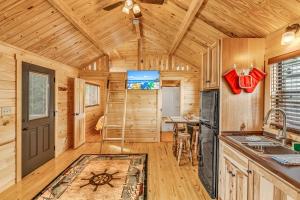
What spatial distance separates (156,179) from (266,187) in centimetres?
238

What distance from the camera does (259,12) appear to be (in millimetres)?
2631

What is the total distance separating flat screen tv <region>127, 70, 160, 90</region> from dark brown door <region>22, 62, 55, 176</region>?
8.05 feet

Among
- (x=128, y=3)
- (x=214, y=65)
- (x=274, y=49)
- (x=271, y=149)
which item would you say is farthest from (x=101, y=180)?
(x=274, y=49)

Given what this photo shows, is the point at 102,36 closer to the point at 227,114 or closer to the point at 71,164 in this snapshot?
the point at 71,164

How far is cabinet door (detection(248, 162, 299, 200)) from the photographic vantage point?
1.46 metres

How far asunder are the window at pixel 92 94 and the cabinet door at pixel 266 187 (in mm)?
6683

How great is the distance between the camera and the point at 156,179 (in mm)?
3879

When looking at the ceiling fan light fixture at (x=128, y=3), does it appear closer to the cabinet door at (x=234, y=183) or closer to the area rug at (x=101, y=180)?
the cabinet door at (x=234, y=183)

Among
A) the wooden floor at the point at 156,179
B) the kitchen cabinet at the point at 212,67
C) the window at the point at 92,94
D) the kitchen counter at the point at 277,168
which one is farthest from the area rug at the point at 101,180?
the window at the point at 92,94

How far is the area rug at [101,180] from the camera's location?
3211mm

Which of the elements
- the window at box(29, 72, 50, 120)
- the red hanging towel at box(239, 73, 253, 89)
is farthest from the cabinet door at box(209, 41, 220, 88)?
the window at box(29, 72, 50, 120)

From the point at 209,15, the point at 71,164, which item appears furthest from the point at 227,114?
the point at 71,164

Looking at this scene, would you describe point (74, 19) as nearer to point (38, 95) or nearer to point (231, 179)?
point (38, 95)

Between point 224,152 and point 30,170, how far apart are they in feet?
11.5
